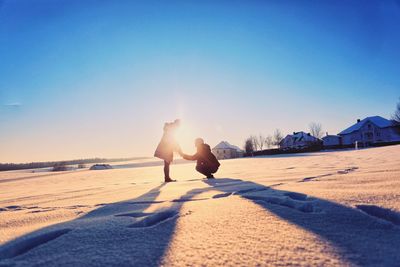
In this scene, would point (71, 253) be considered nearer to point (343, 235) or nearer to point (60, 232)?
point (60, 232)

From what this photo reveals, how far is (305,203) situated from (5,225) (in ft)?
5.82

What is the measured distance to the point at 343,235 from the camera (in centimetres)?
95

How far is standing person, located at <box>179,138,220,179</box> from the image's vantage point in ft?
15.9

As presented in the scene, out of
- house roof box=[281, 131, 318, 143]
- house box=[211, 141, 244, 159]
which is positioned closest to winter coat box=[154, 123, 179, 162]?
house box=[211, 141, 244, 159]

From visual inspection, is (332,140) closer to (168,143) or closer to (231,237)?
(168,143)

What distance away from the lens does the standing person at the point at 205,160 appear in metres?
4.84

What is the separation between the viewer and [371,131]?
49469 millimetres

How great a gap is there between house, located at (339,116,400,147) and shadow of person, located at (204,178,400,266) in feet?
177

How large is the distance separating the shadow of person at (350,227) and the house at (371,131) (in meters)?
53.9

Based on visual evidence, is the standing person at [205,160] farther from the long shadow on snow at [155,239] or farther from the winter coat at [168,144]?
the long shadow on snow at [155,239]

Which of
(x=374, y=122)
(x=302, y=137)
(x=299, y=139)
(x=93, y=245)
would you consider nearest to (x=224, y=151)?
(x=299, y=139)

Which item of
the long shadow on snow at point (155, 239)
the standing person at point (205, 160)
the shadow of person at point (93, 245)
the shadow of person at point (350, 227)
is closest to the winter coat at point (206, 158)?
the standing person at point (205, 160)

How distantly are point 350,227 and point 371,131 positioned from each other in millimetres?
58466

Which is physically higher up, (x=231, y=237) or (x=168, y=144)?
(x=168, y=144)
